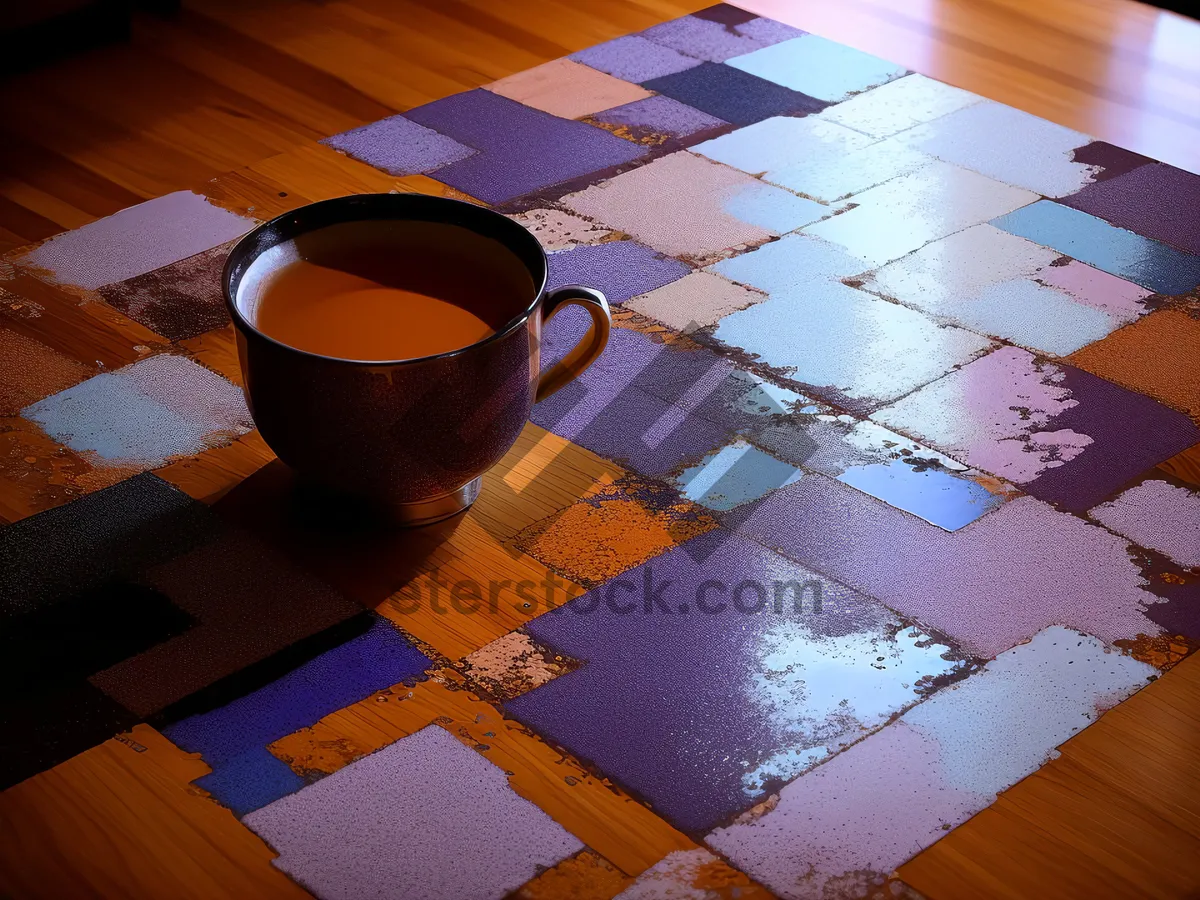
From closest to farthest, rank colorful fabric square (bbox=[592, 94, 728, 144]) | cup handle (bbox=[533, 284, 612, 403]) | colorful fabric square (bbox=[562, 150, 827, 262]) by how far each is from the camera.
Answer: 1. cup handle (bbox=[533, 284, 612, 403])
2. colorful fabric square (bbox=[562, 150, 827, 262])
3. colorful fabric square (bbox=[592, 94, 728, 144])

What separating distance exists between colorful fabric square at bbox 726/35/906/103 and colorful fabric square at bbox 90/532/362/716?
1.32 meters

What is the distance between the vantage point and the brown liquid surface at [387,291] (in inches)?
44.8

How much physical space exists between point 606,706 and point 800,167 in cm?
109

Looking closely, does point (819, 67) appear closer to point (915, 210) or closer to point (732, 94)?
point (732, 94)

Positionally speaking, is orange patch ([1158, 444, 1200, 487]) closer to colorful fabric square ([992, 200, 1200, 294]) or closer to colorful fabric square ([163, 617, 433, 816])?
colorful fabric square ([992, 200, 1200, 294])

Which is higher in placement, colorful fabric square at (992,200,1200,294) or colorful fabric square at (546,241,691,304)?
colorful fabric square at (992,200,1200,294)

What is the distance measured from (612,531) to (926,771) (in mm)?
369

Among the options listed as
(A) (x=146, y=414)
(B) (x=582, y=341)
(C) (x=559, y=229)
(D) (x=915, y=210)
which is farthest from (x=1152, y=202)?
(A) (x=146, y=414)

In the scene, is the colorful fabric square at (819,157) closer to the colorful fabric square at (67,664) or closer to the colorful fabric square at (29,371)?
the colorful fabric square at (29,371)

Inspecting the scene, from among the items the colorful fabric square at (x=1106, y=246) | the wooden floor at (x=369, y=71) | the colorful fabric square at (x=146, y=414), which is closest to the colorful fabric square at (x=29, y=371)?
the colorful fabric square at (x=146, y=414)

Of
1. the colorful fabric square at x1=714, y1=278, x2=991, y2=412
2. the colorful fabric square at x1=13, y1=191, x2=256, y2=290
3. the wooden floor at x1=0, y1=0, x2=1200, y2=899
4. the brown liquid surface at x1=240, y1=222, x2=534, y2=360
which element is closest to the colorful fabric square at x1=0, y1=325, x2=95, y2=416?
the colorful fabric square at x1=13, y1=191, x2=256, y2=290

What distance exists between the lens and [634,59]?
223cm

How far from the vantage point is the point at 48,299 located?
1.56 m

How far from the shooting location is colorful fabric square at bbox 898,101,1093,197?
1879 mm
